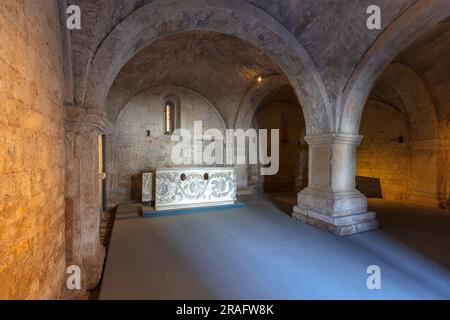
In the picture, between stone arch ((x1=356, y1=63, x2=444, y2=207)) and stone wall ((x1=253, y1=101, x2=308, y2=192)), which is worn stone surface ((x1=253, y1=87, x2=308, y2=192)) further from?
stone arch ((x1=356, y1=63, x2=444, y2=207))

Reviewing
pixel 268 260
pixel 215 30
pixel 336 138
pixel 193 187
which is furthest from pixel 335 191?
A: pixel 215 30

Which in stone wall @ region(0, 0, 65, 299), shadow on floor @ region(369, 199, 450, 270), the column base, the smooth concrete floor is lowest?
shadow on floor @ region(369, 199, 450, 270)

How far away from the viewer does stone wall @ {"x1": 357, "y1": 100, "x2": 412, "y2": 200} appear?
7.52m

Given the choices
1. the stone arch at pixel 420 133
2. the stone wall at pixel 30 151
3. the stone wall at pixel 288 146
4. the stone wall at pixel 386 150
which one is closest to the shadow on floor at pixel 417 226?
the stone arch at pixel 420 133

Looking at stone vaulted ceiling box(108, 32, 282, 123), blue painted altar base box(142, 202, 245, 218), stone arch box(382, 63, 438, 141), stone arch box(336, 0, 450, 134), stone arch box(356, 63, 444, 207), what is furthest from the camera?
stone arch box(356, 63, 444, 207)

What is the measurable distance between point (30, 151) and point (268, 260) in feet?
9.24

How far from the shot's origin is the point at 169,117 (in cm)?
787

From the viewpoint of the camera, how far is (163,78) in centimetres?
704

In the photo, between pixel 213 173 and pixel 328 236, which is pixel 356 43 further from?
pixel 213 173

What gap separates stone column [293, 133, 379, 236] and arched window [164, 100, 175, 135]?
518 centimetres

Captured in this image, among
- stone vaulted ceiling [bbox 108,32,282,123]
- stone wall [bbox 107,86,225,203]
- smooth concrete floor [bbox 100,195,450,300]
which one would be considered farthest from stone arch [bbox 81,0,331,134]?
stone wall [bbox 107,86,225,203]

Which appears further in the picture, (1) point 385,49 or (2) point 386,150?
(2) point 386,150

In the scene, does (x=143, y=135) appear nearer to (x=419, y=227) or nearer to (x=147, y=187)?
(x=147, y=187)

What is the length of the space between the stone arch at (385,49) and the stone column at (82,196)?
4.21m
